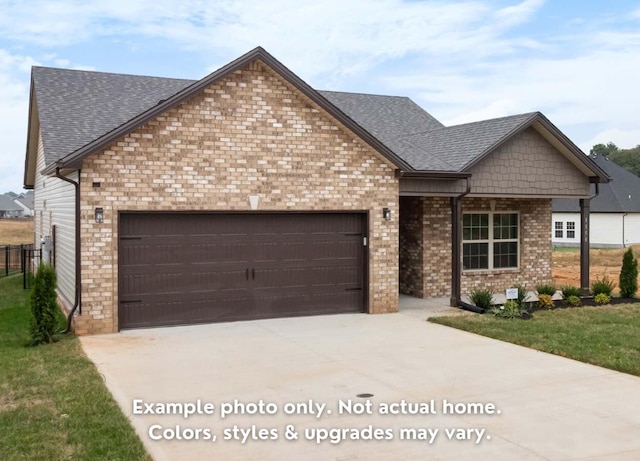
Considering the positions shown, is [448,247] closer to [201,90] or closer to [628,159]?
[201,90]

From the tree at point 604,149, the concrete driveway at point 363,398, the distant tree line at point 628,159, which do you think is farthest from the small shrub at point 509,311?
the tree at point 604,149

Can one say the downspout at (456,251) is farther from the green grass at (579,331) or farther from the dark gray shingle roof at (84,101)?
the dark gray shingle roof at (84,101)

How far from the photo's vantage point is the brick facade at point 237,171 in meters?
12.3

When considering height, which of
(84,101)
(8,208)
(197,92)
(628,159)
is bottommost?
(197,92)

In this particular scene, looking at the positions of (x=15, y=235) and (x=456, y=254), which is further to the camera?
(x=15, y=235)

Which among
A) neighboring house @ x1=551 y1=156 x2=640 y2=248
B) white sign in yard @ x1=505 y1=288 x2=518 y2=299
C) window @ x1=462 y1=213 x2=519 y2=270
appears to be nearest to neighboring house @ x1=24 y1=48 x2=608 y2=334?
window @ x1=462 y1=213 x2=519 y2=270

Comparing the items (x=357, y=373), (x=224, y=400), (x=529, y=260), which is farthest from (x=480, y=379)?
(x=529, y=260)

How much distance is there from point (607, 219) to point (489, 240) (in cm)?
3029

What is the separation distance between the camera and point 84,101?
1762 cm

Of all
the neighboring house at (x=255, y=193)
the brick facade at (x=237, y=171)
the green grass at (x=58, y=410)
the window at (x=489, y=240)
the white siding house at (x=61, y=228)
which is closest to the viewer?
the green grass at (x=58, y=410)

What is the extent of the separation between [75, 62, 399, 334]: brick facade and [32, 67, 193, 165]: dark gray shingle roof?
7.79 ft

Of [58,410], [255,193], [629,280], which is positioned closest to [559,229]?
[629,280]

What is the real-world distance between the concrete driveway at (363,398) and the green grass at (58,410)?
256 mm

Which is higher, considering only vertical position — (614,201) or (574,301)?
(614,201)
